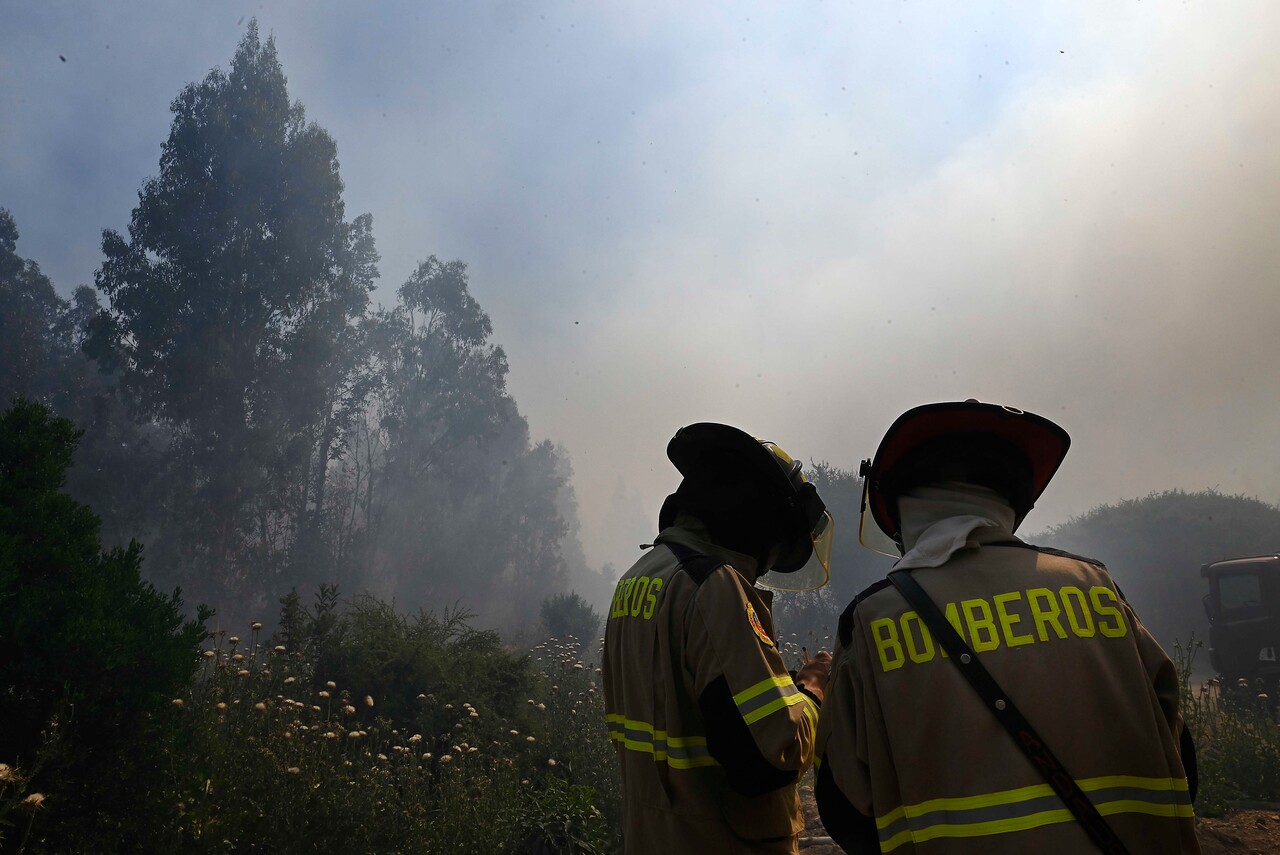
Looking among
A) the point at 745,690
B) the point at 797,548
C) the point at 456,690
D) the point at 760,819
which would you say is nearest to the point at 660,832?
the point at 760,819

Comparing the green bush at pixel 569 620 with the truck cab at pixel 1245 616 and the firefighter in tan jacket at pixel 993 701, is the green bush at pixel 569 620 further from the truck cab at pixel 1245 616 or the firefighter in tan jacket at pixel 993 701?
the firefighter in tan jacket at pixel 993 701

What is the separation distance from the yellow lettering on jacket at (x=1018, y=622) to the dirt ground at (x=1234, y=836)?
12.0ft

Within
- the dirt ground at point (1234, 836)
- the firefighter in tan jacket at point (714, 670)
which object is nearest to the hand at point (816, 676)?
the firefighter in tan jacket at point (714, 670)

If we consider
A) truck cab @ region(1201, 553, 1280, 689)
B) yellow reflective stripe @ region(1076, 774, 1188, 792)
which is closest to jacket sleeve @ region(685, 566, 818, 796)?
yellow reflective stripe @ region(1076, 774, 1188, 792)

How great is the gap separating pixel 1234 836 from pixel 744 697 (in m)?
5.23

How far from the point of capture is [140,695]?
380cm

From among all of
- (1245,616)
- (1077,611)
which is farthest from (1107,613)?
(1245,616)

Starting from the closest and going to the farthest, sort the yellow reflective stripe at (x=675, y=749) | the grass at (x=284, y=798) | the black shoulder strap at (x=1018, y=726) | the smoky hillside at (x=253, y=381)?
the black shoulder strap at (x=1018, y=726), the yellow reflective stripe at (x=675, y=749), the grass at (x=284, y=798), the smoky hillside at (x=253, y=381)

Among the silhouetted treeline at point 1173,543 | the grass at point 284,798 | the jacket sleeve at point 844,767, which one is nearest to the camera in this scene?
the jacket sleeve at point 844,767

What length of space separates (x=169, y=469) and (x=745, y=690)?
98.3ft

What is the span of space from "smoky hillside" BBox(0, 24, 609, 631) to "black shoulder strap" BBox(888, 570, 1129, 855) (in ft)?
79.7

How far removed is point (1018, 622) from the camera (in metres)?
1.59

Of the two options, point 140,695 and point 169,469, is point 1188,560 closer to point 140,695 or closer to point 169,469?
point 140,695

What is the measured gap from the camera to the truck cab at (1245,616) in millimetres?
11398
